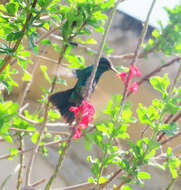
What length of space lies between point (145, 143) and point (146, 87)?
68.0 inches

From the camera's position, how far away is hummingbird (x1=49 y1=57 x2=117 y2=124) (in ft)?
4.20

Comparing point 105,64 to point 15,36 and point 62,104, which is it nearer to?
point 62,104

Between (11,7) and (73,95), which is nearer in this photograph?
(11,7)

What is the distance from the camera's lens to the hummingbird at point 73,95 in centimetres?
128

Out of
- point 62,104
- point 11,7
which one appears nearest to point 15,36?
point 11,7

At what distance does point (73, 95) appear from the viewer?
1414mm

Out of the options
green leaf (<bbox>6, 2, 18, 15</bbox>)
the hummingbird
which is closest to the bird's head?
the hummingbird

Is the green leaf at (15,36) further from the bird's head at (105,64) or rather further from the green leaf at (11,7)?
the bird's head at (105,64)

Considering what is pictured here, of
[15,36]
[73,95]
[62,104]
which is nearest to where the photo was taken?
[15,36]

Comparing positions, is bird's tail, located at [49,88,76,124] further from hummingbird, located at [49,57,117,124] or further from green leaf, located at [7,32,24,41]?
green leaf, located at [7,32,24,41]

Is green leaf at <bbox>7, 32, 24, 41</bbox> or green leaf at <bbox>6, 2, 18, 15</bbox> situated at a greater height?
green leaf at <bbox>6, 2, 18, 15</bbox>

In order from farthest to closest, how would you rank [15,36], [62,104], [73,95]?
1. [73,95]
2. [62,104]
3. [15,36]

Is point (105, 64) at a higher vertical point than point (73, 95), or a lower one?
higher

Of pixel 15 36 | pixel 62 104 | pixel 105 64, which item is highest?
pixel 15 36
